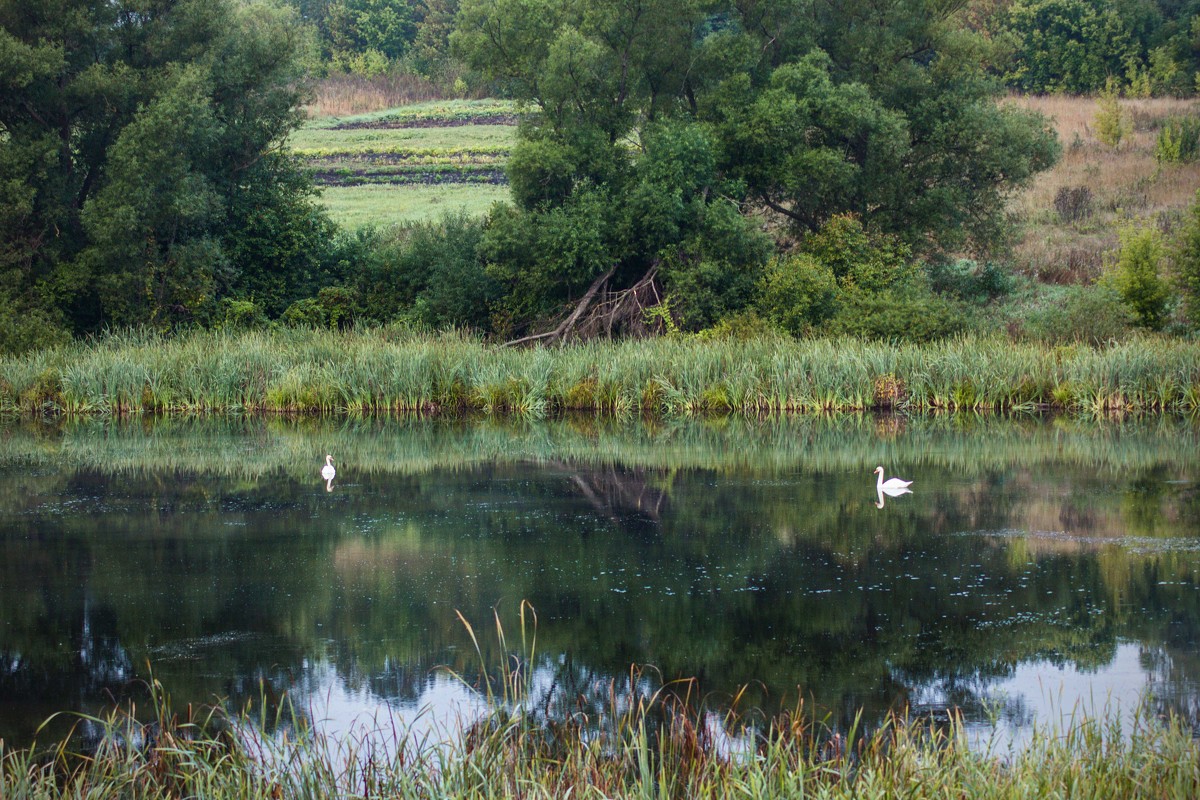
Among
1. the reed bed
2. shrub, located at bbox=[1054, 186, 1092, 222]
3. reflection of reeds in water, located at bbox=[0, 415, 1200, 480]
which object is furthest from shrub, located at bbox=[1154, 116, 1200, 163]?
reflection of reeds in water, located at bbox=[0, 415, 1200, 480]

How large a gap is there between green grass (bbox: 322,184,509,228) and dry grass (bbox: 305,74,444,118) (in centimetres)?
1282

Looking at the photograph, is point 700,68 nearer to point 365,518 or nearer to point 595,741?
point 365,518

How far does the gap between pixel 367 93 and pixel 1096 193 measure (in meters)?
33.5

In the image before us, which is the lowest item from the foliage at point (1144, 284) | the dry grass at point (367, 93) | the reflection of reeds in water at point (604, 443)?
the reflection of reeds in water at point (604, 443)

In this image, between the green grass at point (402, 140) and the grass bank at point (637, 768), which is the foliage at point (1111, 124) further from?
the grass bank at point (637, 768)

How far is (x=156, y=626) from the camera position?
8703 millimetres

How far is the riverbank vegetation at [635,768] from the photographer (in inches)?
197

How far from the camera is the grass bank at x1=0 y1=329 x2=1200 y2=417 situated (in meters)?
21.5

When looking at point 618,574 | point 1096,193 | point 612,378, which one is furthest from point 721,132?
point 618,574

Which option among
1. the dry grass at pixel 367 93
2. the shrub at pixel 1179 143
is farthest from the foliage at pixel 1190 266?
the dry grass at pixel 367 93

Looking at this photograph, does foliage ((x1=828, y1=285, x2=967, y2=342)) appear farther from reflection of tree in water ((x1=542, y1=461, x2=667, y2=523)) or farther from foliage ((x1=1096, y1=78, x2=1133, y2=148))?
foliage ((x1=1096, y1=78, x2=1133, y2=148))

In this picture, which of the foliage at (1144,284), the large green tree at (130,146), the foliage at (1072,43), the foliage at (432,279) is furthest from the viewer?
the foliage at (1072,43)

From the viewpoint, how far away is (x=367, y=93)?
58.2 metres

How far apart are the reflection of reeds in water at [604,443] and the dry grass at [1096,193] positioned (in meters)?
13.3
